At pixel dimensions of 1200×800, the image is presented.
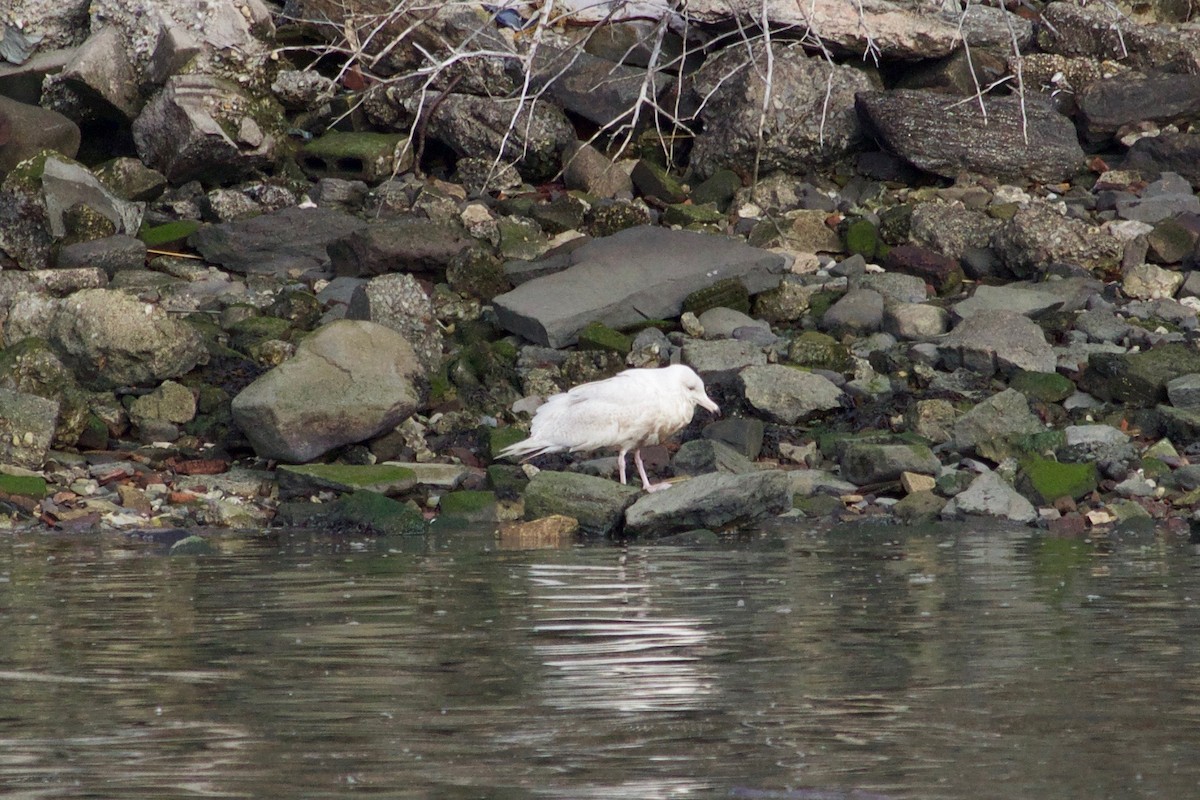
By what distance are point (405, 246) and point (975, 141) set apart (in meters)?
8.37

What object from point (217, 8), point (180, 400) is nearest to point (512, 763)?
point (180, 400)

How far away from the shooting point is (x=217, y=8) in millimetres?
25047

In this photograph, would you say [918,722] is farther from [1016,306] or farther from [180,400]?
[1016,306]

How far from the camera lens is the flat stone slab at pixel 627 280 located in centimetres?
1695

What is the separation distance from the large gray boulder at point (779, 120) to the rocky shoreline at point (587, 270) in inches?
2.4

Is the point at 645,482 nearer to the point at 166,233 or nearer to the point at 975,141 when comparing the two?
the point at 166,233

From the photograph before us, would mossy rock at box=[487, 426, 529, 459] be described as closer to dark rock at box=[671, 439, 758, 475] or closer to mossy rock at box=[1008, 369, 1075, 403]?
dark rock at box=[671, 439, 758, 475]

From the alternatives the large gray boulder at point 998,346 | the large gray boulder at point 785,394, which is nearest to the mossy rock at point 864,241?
the large gray boulder at point 998,346

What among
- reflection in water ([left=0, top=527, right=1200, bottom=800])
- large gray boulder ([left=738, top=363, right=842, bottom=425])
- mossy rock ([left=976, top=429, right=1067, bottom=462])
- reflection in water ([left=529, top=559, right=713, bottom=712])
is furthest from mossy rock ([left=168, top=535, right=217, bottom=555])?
mossy rock ([left=976, top=429, right=1067, bottom=462])

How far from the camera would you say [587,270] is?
17812 mm

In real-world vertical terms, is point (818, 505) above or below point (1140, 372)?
below

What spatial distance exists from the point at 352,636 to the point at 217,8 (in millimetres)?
20001

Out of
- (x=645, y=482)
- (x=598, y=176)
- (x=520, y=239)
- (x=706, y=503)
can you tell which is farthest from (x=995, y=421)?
(x=598, y=176)

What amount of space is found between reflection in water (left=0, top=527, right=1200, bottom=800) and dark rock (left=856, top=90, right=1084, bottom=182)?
13.6 meters
